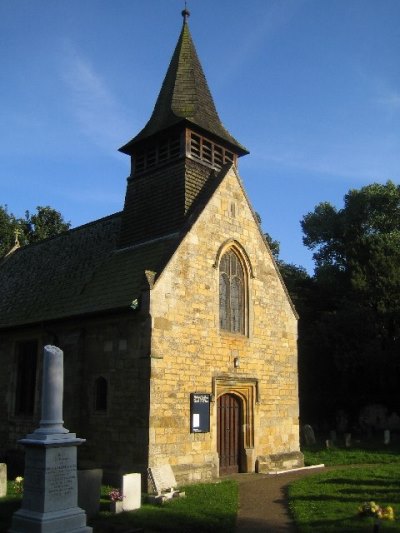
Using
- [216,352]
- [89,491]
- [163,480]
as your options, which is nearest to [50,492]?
[89,491]

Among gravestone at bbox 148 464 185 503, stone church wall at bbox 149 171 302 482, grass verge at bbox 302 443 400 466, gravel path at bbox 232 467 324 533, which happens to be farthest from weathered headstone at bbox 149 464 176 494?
grass verge at bbox 302 443 400 466

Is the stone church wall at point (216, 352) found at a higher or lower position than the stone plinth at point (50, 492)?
higher

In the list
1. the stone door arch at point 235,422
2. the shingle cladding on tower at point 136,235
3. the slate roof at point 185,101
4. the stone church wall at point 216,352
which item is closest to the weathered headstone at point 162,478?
the stone church wall at point 216,352

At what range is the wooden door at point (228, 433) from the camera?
16219 millimetres

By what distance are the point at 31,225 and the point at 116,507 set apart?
31.8 metres

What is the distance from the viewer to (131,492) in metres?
11.2

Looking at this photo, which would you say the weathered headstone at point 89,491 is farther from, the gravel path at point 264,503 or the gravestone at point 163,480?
the gravel path at point 264,503

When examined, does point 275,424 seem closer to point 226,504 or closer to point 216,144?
point 226,504

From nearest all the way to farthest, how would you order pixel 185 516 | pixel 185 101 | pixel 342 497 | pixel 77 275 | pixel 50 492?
1. pixel 50 492
2. pixel 185 516
3. pixel 342 497
4. pixel 77 275
5. pixel 185 101

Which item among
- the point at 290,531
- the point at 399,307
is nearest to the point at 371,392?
the point at 399,307

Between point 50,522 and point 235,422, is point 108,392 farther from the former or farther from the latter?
point 50,522

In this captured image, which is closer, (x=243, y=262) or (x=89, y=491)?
(x=89, y=491)

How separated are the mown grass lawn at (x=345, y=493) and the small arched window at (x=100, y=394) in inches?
216

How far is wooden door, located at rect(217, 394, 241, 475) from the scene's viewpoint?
16219 mm
